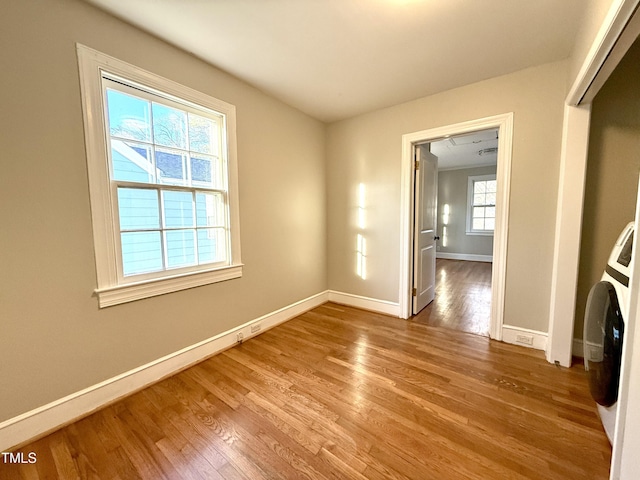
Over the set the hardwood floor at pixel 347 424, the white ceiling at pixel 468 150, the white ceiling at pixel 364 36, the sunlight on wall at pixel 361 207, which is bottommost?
the hardwood floor at pixel 347 424

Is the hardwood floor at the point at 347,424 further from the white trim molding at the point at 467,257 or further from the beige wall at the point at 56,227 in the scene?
the white trim molding at the point at 467,257

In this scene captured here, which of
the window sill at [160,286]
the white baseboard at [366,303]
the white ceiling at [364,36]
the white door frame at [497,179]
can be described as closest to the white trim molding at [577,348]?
the white door frame at [497,179]

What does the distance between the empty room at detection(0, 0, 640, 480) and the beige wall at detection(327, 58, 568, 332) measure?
0.07 ft

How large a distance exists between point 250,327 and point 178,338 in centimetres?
70

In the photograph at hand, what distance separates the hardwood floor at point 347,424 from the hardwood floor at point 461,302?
0.60m

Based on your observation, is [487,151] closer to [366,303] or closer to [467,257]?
[467,257]

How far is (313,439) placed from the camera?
1340 mm

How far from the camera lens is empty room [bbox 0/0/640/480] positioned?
4.20ft

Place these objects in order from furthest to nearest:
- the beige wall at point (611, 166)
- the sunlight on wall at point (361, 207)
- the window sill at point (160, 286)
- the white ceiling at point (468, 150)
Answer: the white ceiling at point (468, 150) < the sunlight on wall at point (361, 207) < the beige wall at point (611, 166) < the window sill at point (160, 286)

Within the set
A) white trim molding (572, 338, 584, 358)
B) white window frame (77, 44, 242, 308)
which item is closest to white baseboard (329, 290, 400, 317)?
white trim molding (572, 338, 584, 358)

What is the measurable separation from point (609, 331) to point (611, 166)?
147cm

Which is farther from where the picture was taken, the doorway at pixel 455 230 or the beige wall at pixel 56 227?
the doorway at pixel 455 230

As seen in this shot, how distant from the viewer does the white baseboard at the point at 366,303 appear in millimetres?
3061

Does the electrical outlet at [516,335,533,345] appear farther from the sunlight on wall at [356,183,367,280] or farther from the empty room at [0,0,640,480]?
the sunlight on wall at [356,183,367,280]
